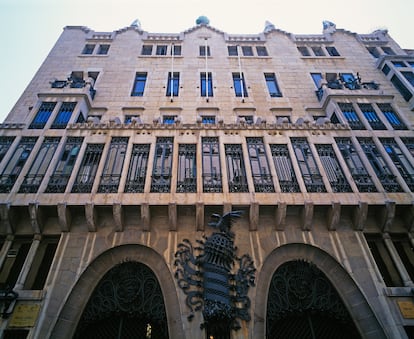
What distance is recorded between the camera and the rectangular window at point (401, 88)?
55.1 ft

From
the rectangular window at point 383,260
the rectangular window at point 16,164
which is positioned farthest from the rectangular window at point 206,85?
the rectangular window at point 383,260

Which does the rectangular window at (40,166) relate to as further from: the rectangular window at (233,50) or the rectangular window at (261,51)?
the rectangular window at (261,51)

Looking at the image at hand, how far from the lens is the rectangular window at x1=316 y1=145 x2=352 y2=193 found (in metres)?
11.1

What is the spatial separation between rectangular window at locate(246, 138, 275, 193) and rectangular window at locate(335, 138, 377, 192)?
12.7ft

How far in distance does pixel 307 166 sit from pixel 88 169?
10.0m

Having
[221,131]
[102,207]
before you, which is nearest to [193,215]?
[102,207]

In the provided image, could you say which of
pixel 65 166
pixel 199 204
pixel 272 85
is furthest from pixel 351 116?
pixel 65 166

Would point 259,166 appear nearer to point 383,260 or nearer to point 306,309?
point 306,309

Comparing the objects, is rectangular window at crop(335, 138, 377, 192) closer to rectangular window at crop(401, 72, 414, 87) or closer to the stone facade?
the stone facade

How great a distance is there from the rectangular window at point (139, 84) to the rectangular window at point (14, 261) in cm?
1098

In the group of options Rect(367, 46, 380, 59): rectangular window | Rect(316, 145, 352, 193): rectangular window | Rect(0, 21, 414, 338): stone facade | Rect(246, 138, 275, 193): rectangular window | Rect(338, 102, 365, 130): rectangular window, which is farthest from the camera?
Rect(367, 46, 380, 59): rectangular window

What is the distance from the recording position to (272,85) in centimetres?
1856

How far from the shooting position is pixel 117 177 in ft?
36.9

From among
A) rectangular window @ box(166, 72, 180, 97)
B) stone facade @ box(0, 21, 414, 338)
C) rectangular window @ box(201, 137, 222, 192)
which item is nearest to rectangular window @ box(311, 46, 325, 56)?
stone facade @ box(0, 21, 414, 338)
